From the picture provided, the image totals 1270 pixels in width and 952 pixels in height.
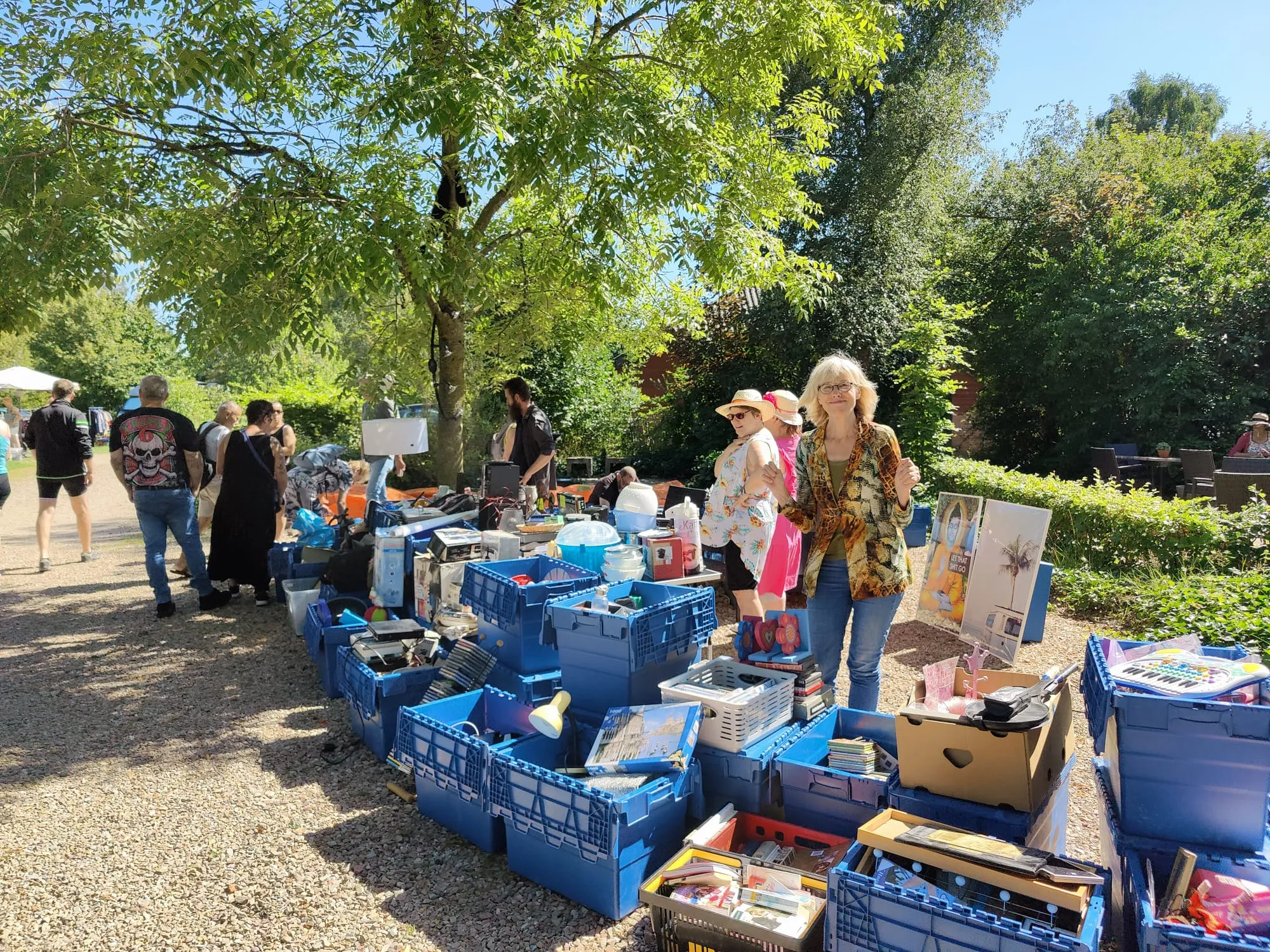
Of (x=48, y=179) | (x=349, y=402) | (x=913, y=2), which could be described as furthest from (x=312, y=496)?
(x=349, y=402)

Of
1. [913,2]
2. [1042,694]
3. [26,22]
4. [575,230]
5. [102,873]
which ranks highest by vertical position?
[913,2]

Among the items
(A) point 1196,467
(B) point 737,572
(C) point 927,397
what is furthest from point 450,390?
(A) point 1196,467

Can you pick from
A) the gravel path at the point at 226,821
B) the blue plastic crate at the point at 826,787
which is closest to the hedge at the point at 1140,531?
the gravel path at the point at 226,821

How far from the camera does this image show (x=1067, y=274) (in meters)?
16.6

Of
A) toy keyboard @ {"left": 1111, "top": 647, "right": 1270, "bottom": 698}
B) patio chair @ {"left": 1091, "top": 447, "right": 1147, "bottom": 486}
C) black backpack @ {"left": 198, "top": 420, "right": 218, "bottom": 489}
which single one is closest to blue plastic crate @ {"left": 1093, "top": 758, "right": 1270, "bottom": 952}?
toy keyboard @ {"left": 1111, "top": 647, "right": 1270, "bottom": 698}

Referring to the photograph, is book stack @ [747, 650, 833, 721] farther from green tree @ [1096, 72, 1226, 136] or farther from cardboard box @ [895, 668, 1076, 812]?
green tree @ [1096, 72, 1226, 136]

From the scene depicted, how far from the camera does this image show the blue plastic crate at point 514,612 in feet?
13.6

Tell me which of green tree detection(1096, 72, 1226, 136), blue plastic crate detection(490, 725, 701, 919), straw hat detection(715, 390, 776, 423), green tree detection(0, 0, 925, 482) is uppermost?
green tree detection(1096, 72, 1226, 136)

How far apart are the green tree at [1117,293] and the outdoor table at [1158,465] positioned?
117 inches

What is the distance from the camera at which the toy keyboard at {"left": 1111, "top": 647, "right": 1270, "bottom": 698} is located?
2.29 m

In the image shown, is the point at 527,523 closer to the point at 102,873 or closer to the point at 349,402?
the point at 102,873

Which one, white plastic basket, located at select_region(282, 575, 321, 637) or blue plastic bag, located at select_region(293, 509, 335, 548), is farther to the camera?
blue plastic bag, located at select_region(293, 509, 335, 548)

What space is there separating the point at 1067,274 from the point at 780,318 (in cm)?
639

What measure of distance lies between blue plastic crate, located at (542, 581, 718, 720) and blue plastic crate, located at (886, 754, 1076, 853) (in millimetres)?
1223
